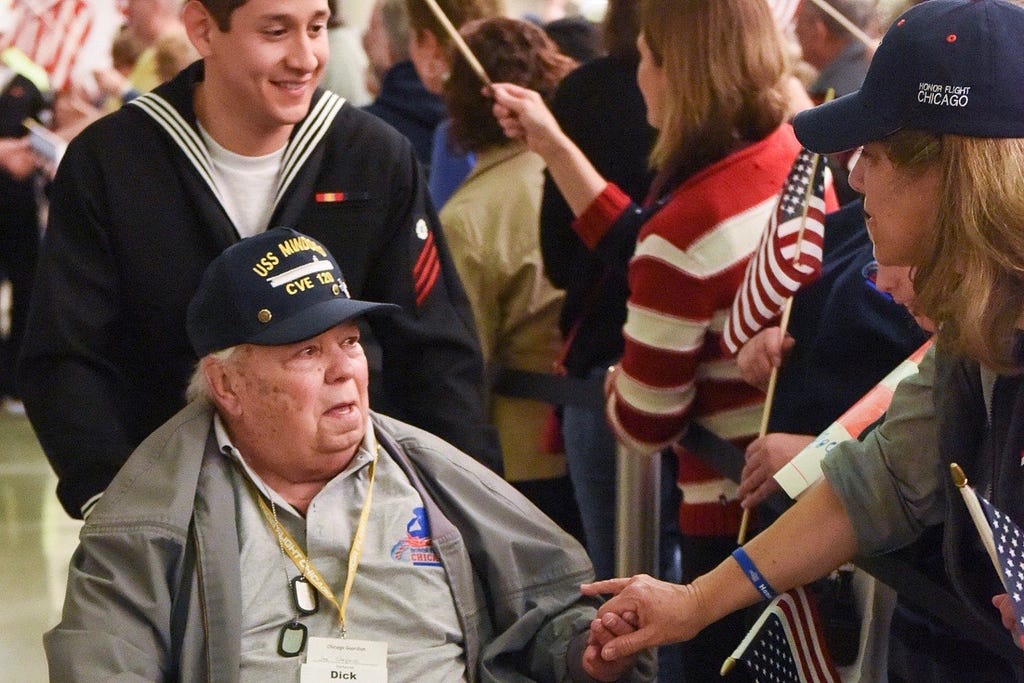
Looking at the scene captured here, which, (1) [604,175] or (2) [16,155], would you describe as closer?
(1) [604,175]

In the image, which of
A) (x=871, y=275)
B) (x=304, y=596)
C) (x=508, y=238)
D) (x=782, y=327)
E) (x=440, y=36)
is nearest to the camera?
(x=304, y=596)

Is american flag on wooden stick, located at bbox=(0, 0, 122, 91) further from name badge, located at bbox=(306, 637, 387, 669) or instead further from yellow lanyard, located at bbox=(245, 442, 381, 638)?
name badge, located at bbox=(306, 637, 387, 669)

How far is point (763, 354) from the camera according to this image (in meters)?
3.16

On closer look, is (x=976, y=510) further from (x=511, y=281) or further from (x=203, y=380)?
(x=511, y=281)

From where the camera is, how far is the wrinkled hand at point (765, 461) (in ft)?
9.89

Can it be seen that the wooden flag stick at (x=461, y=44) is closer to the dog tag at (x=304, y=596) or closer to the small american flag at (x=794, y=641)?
the dog tag at (x=304, y=596)

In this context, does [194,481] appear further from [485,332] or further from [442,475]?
[485,332]

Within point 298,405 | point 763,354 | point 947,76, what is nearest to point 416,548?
point 298,405

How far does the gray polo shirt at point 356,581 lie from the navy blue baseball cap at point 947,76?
3.65 ft

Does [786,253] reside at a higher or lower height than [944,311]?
lower

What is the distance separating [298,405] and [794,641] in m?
0.99

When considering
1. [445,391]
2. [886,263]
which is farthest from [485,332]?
[886,263]

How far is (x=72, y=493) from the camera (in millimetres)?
2979

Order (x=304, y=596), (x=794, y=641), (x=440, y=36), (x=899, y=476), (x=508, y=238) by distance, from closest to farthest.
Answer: (x=899, y=476) → (x=794, y=641) → (x=304, y=596) → (x=508, y=238) → (x=440, y=36)
